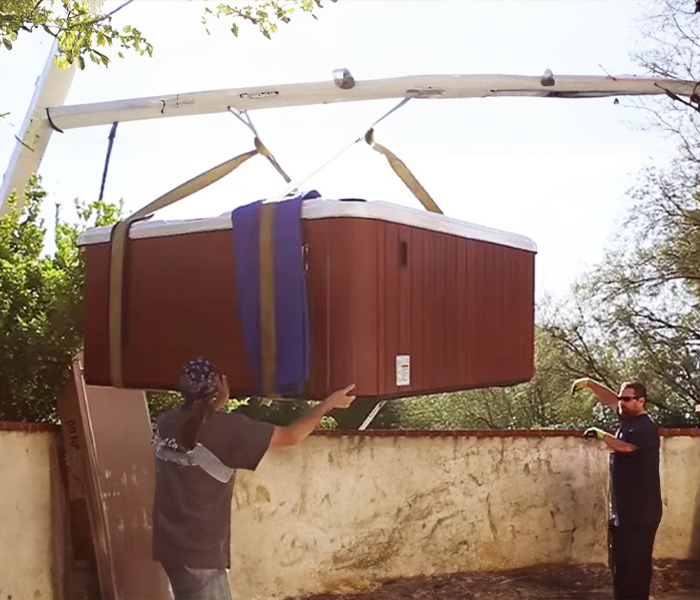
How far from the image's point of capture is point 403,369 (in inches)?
122

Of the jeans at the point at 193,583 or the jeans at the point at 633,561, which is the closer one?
the jeans at the point at 193,583

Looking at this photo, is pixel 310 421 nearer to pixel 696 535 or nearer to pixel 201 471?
pixel 201 471

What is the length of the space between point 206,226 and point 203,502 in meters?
0.97

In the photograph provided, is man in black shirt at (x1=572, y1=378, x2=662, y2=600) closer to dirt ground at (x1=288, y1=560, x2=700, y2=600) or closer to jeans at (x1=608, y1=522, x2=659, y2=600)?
jeans at (x1=608, y1=522, x2=659, y2=600)

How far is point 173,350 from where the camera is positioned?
3277mm

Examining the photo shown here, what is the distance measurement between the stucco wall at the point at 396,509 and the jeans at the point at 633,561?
154 centimetres

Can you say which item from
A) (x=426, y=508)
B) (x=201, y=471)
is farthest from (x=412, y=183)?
(x=426, y=508)

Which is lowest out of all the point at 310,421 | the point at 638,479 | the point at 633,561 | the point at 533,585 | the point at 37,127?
the point at 533,585

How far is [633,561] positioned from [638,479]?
462mm

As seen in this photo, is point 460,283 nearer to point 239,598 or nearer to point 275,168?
point 275,168

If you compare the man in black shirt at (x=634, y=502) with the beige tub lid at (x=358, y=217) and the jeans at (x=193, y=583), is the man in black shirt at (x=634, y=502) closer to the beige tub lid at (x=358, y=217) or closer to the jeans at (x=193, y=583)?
the beige tub lid at (x=358, y=217)

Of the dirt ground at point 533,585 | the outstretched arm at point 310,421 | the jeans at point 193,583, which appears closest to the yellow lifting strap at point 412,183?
the outstretched arm at point 310,421

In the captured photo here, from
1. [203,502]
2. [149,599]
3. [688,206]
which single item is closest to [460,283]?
[203,502]

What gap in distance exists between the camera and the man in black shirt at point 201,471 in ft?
10.1
